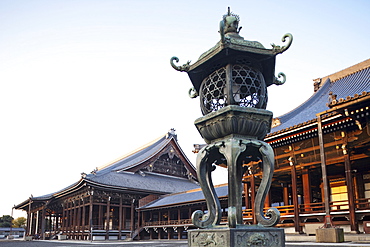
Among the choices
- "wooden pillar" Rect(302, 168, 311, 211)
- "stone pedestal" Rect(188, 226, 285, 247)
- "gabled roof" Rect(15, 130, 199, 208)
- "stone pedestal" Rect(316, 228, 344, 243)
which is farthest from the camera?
"gabled roof" Rect(15, 130, 199, 208)

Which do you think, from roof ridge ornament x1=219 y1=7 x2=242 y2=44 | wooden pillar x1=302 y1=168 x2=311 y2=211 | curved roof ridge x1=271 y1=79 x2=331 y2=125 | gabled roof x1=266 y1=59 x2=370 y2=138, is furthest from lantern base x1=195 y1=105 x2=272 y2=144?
curved roof ridge x1=271 y1=79 x2=331 y2=125

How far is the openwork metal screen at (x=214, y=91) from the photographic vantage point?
5.64m

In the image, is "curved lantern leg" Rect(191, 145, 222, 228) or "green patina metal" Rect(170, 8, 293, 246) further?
"curved lantern leg" Rect(191, 145, 222, 228)

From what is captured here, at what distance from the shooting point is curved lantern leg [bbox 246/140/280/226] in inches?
187

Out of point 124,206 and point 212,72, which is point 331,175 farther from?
point 124,206

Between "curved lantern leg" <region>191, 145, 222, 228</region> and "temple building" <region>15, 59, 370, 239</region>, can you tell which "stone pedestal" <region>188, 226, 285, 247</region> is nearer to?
"curved lantern leg" <region>191, 145, 222, 228</region>

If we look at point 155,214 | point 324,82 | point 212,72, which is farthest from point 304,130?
point 155,214

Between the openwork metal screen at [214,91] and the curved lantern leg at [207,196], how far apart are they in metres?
0.75

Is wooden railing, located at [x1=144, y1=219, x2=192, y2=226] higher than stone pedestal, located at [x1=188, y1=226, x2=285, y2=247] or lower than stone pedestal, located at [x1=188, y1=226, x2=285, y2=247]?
lower

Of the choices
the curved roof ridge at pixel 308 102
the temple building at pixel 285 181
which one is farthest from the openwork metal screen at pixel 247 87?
the curved roof ridge at pixel 308 102

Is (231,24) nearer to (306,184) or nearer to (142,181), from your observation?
(306,184)

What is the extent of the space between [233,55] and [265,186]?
85.2 inches

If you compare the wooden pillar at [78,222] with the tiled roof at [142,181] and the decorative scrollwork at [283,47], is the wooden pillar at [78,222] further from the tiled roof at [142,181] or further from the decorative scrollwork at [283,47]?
the decorative scrollwork at [283,47]

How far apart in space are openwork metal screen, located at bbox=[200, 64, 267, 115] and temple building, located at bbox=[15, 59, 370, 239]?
1.55 metres
